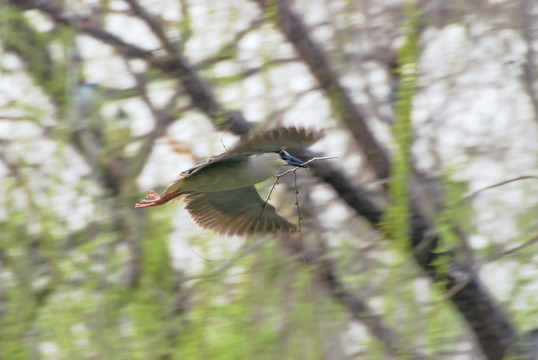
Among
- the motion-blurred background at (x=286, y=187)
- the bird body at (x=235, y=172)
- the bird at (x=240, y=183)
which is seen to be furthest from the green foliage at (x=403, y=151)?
the bird body at (x=235, y=172)

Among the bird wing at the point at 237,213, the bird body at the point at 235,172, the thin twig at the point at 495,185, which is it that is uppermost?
the bird body at the point at 235,172

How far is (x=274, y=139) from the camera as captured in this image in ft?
6.31

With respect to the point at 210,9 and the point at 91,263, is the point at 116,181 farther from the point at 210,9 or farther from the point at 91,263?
the point at 210,9

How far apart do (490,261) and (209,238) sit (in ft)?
4.17

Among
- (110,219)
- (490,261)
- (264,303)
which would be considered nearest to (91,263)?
(110,219)

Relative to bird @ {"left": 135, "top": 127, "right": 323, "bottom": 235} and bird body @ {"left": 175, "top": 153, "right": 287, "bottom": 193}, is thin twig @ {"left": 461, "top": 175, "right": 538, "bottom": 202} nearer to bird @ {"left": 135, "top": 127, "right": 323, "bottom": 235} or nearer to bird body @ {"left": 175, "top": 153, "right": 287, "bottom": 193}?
bird @ {"left": 135, "top": 127, "right": 323, "bottom": 235}

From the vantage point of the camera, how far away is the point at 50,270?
430 centimetres

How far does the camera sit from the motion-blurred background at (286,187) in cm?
335

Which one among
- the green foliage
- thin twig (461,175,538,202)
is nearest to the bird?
the green foliage

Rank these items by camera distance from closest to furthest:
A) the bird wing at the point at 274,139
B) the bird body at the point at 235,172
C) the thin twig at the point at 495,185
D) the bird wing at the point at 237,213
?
the bird wing at the point at 274,139
the bird body at the point at 235,172
the bird wing at the point at 237,213
the thin twig at the point at 495,185

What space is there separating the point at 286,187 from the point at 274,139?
142 cm

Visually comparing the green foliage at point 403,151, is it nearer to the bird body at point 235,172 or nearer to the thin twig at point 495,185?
the thin twig at point 495,185

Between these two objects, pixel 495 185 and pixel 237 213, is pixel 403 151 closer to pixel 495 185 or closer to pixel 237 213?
pixel 495 185

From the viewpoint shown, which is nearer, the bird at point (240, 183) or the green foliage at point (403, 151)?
the bird at point (240, 183)
